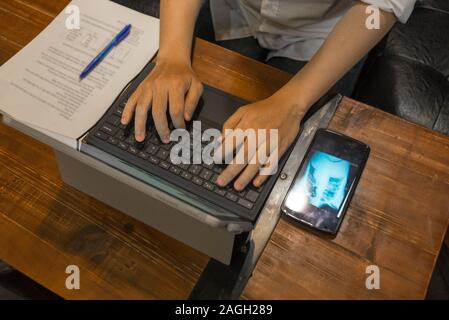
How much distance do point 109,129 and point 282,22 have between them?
0.51m

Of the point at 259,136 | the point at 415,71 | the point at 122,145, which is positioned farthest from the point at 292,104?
the point at 415,71

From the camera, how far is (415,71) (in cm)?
103

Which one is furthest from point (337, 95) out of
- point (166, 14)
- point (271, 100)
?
point (166, 14)

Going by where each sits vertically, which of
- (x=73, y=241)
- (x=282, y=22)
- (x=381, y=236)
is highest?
(x=282, y=22)

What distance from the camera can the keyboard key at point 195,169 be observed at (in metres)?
0.59

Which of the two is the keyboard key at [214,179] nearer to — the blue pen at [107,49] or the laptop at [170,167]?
the laptop at [170,167]

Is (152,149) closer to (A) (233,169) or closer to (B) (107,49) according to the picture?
(A) (233,169)

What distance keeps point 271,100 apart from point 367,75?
488mm

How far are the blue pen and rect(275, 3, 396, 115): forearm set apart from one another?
0.32m

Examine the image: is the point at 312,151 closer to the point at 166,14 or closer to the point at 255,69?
the point at 255,69

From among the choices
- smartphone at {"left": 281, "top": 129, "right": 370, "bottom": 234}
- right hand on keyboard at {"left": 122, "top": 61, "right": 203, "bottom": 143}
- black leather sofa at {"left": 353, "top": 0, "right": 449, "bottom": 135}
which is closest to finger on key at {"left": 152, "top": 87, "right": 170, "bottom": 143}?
right hand on keyboard at {"left": 122, "top": 61, "right": 203, "bottom": 143}

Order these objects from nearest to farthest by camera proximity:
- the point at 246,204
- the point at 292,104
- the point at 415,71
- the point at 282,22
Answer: the point at 246,204 < the point at 292,104 < the point at 282,22 < the point at 415,71

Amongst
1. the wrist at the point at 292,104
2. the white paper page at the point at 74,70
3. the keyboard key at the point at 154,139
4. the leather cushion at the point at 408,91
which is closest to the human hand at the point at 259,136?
the wrist at the point at 292,104

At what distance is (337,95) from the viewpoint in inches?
28.2
